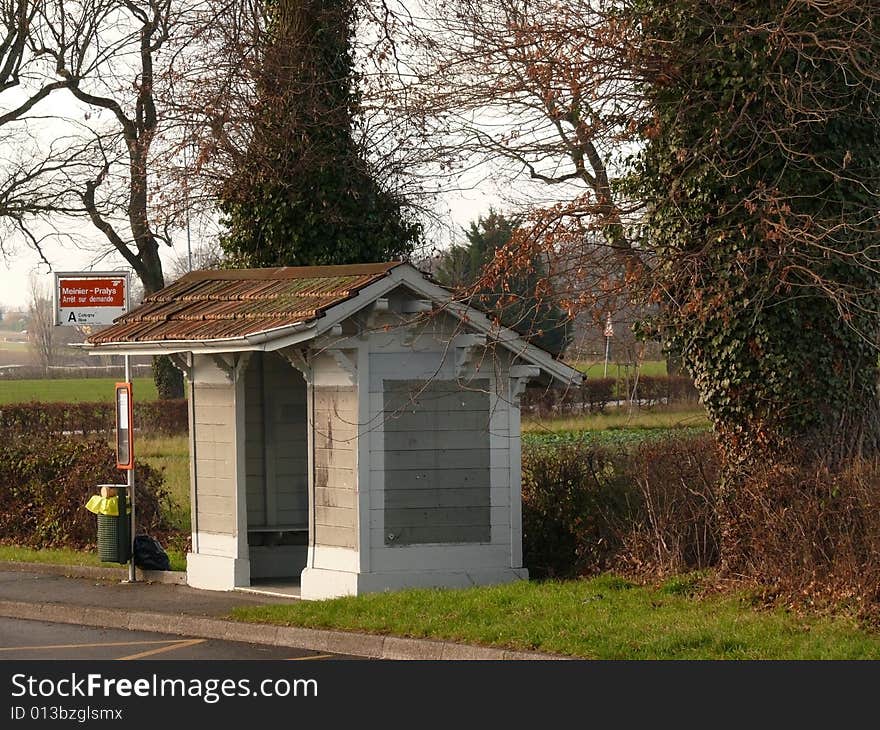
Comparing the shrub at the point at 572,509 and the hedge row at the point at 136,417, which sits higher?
the hedge row at the point at 136,417

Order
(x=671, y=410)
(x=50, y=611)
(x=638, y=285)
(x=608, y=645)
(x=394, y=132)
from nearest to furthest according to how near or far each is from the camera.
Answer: (x=608, y=645) → (x=638, y=285) → (x=50, y=611) → (x=394, y=132) → (x=671, y=410)

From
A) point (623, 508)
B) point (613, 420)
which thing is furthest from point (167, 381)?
point (623, 508)

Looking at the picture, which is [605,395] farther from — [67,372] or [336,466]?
[67,372]

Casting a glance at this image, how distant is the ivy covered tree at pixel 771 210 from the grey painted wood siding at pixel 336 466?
3.25 meters

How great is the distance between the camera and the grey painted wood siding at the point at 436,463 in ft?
44.4

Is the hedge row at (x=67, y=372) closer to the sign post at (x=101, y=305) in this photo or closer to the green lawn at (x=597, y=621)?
the sign post at (x=101, y=305)

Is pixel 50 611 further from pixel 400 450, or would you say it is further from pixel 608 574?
pixel 608 574

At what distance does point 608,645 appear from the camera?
10133mm

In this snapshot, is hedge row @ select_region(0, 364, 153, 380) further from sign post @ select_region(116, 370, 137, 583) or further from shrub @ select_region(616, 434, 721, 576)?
shrub @ select_region(616, 434, 721, 576)

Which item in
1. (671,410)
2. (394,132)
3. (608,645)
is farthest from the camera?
(671,410)

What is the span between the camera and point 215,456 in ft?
48.8

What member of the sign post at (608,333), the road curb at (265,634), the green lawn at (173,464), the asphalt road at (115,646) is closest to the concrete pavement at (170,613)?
the road curb at (265,634)

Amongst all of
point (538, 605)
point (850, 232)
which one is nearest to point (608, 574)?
point (538, 605)

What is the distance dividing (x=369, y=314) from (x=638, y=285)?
2.60 m
